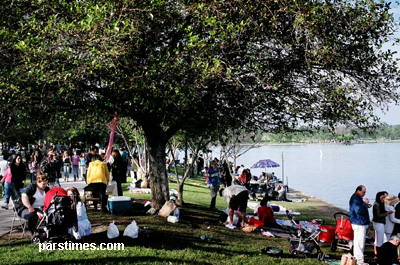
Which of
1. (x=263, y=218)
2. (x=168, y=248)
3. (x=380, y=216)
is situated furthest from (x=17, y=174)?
(x=380, y=216)

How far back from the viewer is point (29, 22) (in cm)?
992

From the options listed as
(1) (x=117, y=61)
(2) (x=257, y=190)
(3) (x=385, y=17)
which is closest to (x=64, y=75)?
(1) (x=117, y=61)

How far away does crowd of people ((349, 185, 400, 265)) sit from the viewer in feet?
29.5

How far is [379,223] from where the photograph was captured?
10.2m

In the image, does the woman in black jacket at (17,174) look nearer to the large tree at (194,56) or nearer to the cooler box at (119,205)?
the large tree at (194,56)

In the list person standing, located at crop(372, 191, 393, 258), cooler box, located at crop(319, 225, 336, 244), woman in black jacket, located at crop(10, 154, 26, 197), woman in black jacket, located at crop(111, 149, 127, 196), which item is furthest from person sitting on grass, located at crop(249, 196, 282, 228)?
woman in black jacket, located at crop(10, 154, 26, 197)

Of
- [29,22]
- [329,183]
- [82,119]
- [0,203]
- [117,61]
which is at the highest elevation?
[29,22]

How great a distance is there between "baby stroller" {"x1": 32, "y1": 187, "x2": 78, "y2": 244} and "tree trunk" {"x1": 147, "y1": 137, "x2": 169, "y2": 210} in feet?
16.7

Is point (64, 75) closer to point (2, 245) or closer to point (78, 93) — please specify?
point (78, 93)

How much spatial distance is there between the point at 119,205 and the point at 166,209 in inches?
55.9

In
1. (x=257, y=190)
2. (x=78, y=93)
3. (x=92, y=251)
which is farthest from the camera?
(x=257, y=190)

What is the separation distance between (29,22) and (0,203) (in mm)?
7451

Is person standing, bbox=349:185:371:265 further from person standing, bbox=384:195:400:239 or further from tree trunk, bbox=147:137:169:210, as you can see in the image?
tree trunk, bbox=147:137:169:210

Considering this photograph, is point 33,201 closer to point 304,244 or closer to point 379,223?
point 304,244
